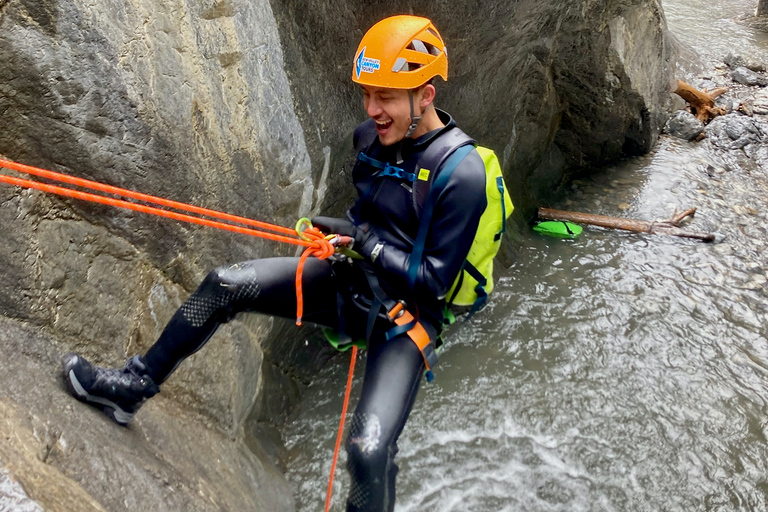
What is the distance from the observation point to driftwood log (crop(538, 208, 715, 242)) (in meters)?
6.73

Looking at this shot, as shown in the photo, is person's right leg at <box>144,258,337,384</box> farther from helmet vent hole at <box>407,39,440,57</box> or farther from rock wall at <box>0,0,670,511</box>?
helmet vent hole at <box>407,39,440,57</box>

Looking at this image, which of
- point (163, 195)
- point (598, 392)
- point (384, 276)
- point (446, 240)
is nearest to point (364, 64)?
point (446, 240)

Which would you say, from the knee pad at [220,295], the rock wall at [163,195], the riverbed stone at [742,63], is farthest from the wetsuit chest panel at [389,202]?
the riverbed stone at [742,63]

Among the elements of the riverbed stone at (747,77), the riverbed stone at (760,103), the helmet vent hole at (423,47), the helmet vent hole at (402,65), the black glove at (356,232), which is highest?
the helmet vent hole at (423,47)

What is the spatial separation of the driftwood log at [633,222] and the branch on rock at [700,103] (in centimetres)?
347

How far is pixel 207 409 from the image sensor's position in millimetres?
3125

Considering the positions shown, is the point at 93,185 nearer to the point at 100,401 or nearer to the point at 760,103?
the point at 100,401

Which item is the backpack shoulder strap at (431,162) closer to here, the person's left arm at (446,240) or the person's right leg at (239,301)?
the person's left arm at (446,240)

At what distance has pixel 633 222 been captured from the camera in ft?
22.7

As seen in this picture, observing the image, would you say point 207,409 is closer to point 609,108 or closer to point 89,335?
point 89,335

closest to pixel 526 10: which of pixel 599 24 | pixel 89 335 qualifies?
pixel 599 24

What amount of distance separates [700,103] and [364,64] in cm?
917

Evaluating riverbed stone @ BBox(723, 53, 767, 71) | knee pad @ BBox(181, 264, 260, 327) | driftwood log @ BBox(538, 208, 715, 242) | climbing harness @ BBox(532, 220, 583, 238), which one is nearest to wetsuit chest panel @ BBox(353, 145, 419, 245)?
knee pad @ BBox(181, 264, 260, 327)

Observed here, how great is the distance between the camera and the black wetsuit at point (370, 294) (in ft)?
8.10
